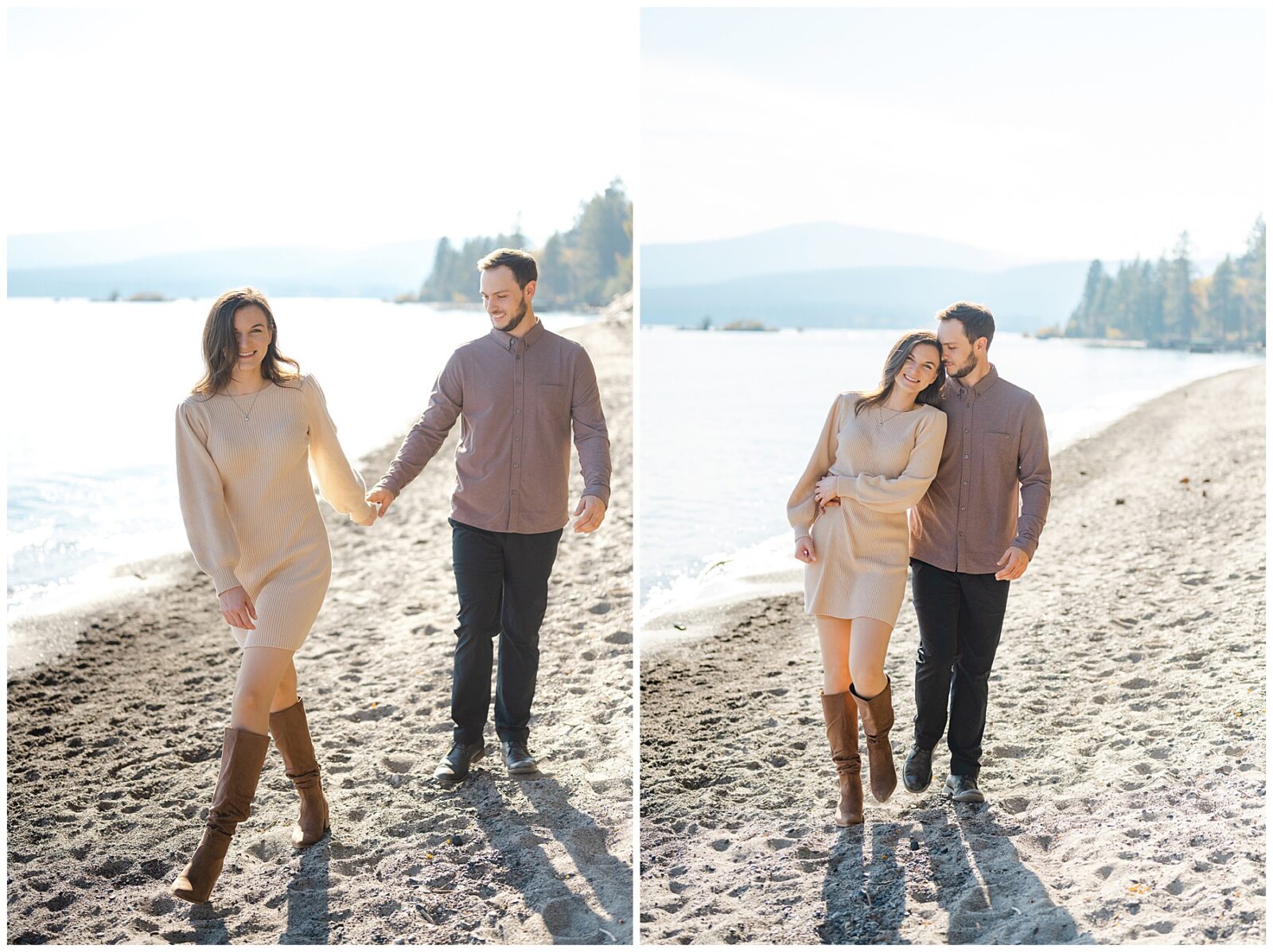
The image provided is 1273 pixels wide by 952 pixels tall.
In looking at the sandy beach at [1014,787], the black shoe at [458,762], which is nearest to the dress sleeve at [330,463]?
the black shoe at [458,762]

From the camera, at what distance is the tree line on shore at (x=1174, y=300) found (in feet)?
170

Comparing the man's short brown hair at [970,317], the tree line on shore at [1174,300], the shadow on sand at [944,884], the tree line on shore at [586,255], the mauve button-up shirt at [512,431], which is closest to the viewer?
the shadow on sand at [944,884]

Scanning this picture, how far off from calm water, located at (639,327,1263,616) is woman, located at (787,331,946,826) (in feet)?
1.00

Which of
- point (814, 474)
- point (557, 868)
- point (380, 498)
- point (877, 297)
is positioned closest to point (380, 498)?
point (380, 498)

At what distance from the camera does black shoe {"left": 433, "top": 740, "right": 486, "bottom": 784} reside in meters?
4.20

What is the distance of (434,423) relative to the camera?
4141mm

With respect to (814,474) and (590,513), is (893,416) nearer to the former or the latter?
(814,474)

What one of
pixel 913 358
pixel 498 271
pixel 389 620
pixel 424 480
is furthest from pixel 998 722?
pixel 424 480

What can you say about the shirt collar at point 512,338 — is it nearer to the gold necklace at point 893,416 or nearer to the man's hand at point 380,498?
the man's hand at point 380,498

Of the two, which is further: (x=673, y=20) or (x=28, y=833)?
(x=673, y=20)

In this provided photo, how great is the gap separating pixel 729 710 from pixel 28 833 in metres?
2.90

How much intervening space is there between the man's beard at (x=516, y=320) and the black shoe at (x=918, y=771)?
211 cm

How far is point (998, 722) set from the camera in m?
4.88

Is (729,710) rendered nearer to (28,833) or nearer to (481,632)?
(481,632)
